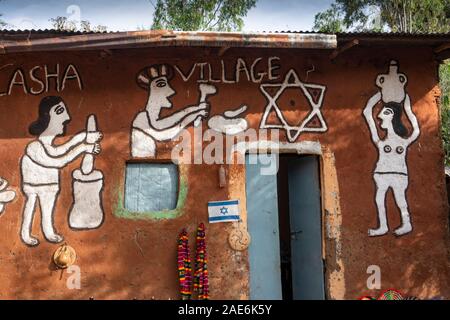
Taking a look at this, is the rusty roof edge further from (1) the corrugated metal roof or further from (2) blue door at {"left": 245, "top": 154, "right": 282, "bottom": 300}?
(2) blue door at {"left": 245, "top": 154, "right": 282, "bottom": 300}

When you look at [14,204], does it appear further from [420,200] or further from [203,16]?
[203,16]

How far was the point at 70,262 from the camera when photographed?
19.8 ft

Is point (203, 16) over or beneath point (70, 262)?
over

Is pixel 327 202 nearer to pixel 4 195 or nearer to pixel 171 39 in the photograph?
pixel 171 39

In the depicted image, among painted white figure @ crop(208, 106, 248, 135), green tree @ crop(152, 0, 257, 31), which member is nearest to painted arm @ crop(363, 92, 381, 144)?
painted white figure @ crop(208, 106, 248, 135)

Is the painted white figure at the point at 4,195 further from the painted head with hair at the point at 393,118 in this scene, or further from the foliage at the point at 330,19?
the foliage at the point at 330,19

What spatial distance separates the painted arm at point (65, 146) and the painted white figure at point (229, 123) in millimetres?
1677

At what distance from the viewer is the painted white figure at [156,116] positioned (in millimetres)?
6359

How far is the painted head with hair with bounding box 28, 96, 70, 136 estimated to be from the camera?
6305 mm
